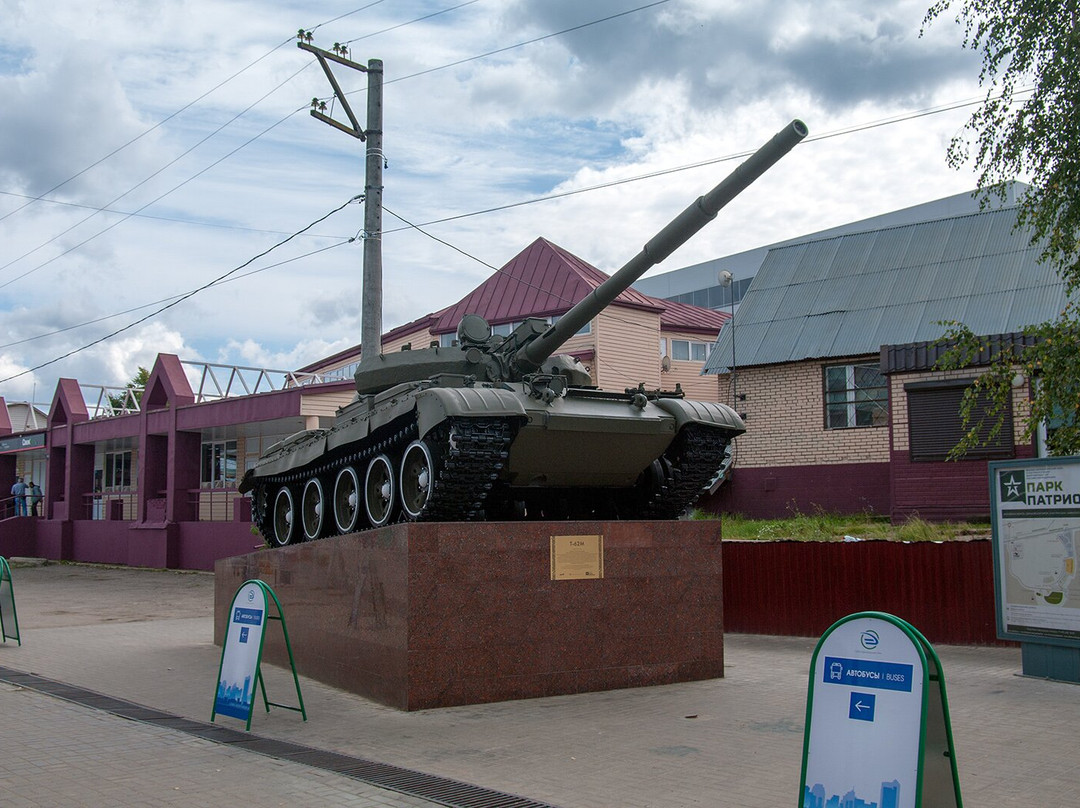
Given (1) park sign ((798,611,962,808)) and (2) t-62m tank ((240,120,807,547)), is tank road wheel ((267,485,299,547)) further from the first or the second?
(1) park sign ((798,611,962,808))

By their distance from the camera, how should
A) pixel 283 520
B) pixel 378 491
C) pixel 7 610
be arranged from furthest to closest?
pixel 283 520 → pixel 7 610 → pixel 378 491

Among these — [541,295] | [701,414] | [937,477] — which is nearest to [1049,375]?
[701,414]

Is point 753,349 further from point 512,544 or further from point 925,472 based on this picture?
point 512,544

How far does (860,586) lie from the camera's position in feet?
42.2

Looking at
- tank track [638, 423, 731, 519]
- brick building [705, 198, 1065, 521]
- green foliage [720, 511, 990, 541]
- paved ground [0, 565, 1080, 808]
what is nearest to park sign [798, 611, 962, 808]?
paved ground [0, 565, 1080, 808]

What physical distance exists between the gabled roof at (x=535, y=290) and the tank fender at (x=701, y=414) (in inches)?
766

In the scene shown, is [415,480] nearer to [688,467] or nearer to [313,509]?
[688,467]

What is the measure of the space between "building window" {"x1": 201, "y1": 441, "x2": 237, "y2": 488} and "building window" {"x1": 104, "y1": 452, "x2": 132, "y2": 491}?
18.2 feet

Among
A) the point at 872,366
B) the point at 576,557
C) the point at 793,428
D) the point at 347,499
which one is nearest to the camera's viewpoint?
the point at 576,557

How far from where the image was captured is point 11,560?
112 feet

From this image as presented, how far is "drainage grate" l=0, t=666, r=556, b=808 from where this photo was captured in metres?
6.05

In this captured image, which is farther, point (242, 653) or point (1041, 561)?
point (1041, 561)

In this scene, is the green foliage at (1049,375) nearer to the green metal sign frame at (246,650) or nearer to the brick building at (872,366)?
the green metal sign frame at (246,650)

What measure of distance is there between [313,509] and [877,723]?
9.69 m
